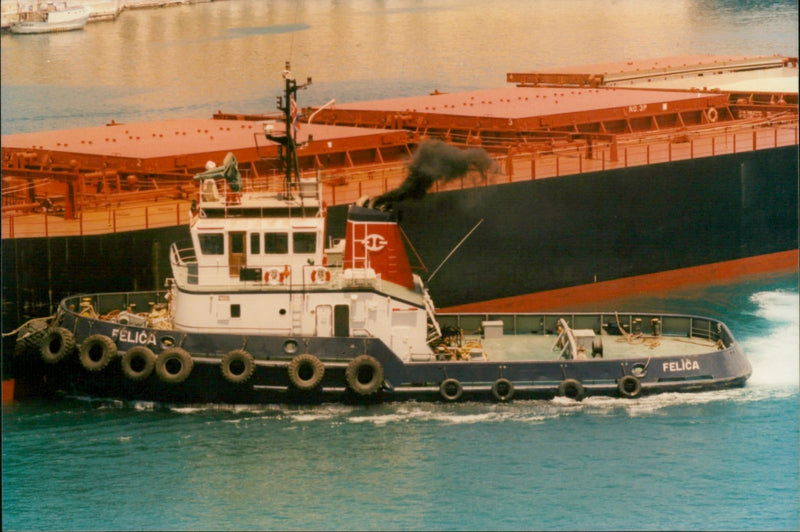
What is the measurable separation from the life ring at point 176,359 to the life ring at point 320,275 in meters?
2.04

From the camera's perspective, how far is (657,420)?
1817 cm

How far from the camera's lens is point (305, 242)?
18.7 metres

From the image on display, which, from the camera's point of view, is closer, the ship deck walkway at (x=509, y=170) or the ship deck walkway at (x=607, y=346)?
the ship deck walkway at (x=607, y=346)

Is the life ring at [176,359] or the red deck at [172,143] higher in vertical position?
the red deck at [172,143]

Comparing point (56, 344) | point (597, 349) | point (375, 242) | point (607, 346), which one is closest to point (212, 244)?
point (375, 242)

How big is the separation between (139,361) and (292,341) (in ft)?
7.06

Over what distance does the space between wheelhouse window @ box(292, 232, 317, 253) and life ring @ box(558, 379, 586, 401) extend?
395 centimetres

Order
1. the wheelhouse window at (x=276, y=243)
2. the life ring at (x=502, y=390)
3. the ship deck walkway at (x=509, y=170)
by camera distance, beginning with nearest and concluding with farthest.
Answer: the life ring at (x=502, y=390) → the wheelhouse window at (x=276, y=243) → the ship deck walkway at (x=509, y=170)

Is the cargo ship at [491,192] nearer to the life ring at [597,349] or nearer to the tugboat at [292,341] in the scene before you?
the tugboat at [292,341]

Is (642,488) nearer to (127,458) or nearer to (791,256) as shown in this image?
(127,458)

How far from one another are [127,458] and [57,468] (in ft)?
2.83

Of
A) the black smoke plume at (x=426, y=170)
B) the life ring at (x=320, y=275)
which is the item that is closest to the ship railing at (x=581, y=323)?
the black smoke plume at (x=426, y=170)

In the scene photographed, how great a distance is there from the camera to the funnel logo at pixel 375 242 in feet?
63.4

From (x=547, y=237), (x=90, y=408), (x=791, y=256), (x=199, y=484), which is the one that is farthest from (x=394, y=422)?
(x=791, y=256)
